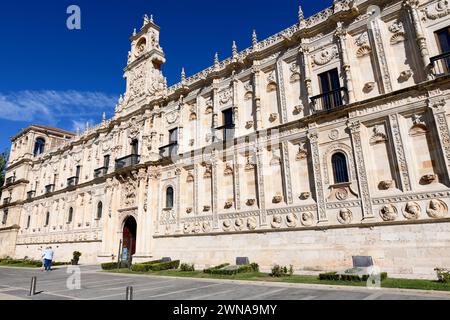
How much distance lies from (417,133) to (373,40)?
5.57 meters

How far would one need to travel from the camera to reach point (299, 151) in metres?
17.0

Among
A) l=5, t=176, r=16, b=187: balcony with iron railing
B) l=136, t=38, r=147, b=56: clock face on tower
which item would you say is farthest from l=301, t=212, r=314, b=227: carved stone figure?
l=5, t=176, r=16, b=187: balcony with iron railing

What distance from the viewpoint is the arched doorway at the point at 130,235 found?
2581 cm

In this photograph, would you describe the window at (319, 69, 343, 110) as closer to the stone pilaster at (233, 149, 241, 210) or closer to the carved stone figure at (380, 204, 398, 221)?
the carved stone figure at (380, 204, 398, 221)

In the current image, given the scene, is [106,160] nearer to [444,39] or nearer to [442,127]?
[442,127]

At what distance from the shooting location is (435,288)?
9.48m

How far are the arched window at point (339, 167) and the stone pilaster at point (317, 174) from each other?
0.75m

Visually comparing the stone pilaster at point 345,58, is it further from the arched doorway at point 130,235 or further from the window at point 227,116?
the arched doorway at point 130,235

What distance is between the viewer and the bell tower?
28.0m

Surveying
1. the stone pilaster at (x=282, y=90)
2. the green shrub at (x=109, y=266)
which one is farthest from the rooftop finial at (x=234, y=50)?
the green shrub at (x=109, y=266)

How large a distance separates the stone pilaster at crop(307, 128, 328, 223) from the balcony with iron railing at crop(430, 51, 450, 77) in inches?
230

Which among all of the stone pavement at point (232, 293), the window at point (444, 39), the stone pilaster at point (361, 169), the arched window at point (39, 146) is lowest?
the stone pavement at point (232, 293)

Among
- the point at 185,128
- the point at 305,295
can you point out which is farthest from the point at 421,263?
the point at 185,128

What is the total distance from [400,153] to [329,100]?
469 cm
